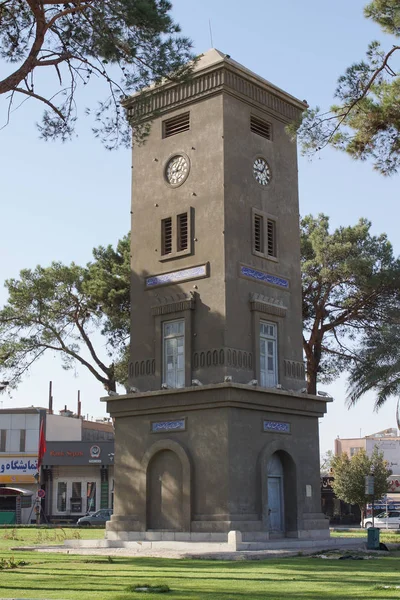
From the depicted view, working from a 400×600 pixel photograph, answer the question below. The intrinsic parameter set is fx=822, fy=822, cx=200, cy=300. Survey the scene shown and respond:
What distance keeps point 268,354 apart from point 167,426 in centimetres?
459

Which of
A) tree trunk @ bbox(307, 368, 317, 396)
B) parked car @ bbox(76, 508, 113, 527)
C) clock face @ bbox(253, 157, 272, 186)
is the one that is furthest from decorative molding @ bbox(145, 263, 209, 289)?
parked car @ bbox(76, 508, 113, 527)

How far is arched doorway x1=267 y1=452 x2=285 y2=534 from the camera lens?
29.5 meters

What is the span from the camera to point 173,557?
22.6 metres

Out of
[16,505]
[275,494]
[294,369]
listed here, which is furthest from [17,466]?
[294,369]

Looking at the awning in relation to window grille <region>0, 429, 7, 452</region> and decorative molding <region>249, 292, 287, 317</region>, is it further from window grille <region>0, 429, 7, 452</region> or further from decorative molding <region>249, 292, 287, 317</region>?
decorative molding <region>249, 292, 287, 317</region>

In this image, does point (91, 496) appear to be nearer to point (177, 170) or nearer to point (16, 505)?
point (16, 505)

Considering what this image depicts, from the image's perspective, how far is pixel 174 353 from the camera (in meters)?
30.1

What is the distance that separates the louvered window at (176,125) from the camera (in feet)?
104

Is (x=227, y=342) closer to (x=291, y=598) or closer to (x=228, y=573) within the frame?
(x=228, y=573)

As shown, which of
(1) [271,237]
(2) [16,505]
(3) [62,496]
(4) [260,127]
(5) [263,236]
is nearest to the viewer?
(5) [263,236]

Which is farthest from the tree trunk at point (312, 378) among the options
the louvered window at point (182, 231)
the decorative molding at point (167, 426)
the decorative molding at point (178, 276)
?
the decorative molding at point (167, 426)

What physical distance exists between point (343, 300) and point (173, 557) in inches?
830

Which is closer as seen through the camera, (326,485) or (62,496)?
(62,496)

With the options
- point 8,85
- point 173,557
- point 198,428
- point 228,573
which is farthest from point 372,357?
point 8,85
